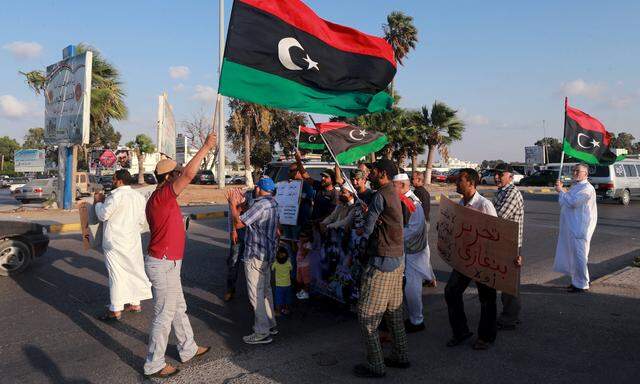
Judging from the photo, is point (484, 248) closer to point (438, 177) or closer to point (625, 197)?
point (625, 197)

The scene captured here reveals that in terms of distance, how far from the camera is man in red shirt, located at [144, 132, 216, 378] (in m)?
4.12

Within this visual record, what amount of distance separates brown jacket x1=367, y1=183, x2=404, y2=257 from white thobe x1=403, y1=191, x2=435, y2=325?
4.19 ft

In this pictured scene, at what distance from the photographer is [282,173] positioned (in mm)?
9898

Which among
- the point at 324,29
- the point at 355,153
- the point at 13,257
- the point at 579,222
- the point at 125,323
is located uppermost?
the point at 324,29

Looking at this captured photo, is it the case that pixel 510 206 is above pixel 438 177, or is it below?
below

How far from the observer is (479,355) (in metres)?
4.53

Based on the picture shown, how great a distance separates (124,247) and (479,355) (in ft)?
13.2

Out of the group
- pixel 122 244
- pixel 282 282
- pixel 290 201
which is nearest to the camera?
pixel 122 244

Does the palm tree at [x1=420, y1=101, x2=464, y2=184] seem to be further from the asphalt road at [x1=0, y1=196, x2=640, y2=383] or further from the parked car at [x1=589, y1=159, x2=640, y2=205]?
the asphalt road at [x1=0, y1=196, x2=640, y2=383]

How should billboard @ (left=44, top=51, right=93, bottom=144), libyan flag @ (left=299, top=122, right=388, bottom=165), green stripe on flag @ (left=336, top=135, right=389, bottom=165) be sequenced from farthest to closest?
billboard @ (left=44, top=51, right=93, bottom=144) → green stripe on flag @ (left=336, top=135, right=389, bottom=165) → libyan flag @ (left=299, top=122, right=388, bottom=165)

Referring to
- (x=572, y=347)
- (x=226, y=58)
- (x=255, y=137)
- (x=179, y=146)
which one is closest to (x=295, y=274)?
(x=226, y=58)

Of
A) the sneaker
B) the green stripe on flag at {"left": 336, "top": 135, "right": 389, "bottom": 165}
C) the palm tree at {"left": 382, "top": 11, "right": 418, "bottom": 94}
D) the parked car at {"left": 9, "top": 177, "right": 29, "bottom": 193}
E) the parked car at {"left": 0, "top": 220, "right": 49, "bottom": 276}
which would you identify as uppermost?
the palm tree at {"left": 382, "top": 11, "right": 418, "bottom": 94}

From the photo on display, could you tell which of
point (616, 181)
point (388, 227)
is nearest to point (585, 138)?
point (388, 227)

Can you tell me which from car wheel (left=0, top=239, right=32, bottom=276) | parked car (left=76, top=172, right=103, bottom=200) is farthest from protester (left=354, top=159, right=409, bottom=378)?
parked car (left=76, top=172, right=103, bottom=200)
